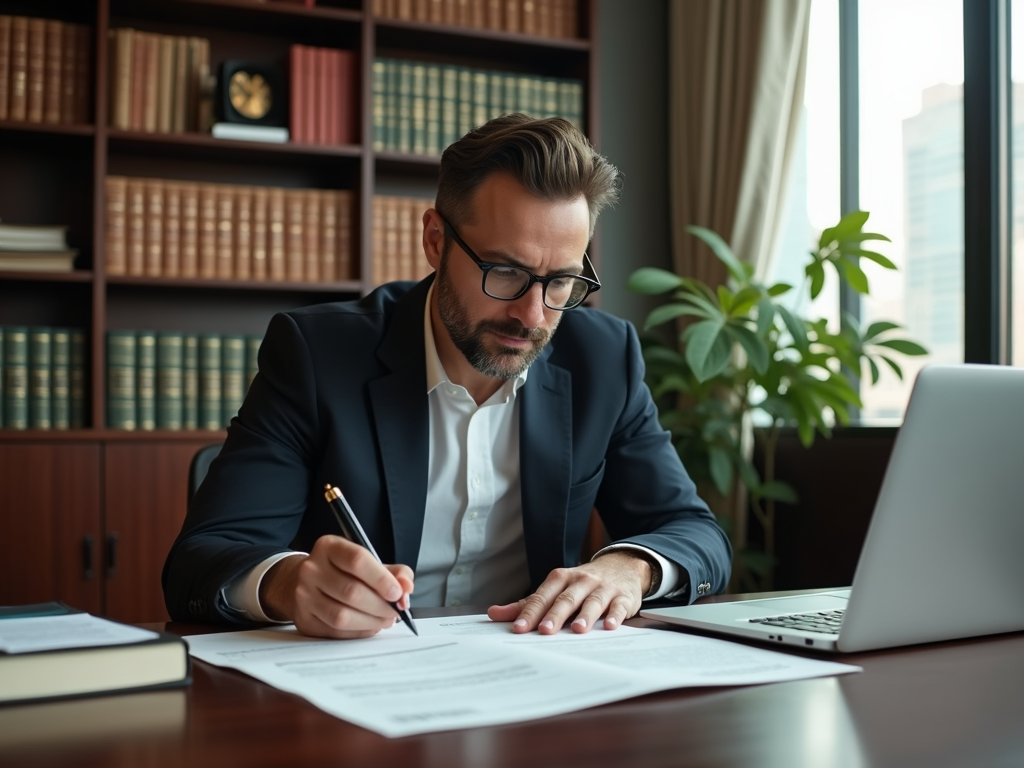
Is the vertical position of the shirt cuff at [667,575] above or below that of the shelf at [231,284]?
below

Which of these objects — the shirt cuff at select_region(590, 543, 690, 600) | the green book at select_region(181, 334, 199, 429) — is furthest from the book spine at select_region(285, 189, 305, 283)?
the shirt cuff at select_region(590, 543, 690, 600)

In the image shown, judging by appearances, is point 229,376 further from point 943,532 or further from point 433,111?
point 943,532

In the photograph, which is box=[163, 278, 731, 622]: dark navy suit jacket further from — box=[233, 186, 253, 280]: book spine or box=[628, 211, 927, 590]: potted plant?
box=[233, 186, 253, 280]: book spine

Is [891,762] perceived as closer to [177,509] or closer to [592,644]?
[592,644]

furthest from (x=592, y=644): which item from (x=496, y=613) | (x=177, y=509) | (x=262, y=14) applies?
(x=262, y=14)

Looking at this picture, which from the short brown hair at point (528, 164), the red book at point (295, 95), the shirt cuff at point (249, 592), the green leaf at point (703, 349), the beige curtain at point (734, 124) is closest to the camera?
the shirt cuff at point (249, 592)

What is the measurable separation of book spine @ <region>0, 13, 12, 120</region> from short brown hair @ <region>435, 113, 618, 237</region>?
190 centimetres

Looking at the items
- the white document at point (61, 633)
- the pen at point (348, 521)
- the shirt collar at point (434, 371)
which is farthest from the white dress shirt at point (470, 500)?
the white document at point (61, 633)

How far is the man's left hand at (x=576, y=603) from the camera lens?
1.13m

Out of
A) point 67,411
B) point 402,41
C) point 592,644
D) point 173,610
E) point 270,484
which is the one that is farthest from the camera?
point 402,41

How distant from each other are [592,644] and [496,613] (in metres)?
0.16

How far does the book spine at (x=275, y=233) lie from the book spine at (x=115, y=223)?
16.4 inches

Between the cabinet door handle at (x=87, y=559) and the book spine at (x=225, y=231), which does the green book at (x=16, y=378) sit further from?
the book spine at (x=225, y=231)

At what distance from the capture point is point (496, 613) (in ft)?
3.86
